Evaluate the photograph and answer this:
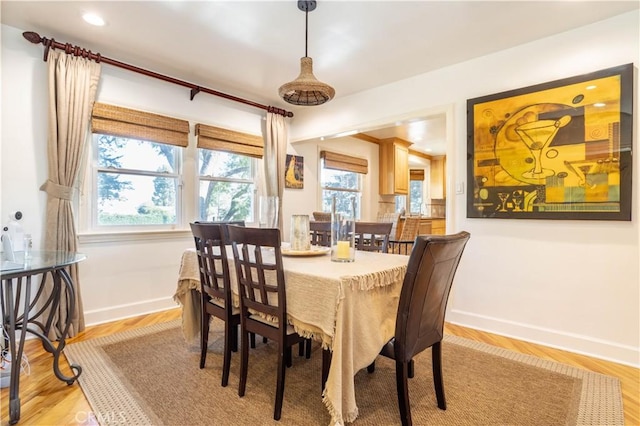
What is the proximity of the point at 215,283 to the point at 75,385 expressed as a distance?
99cm

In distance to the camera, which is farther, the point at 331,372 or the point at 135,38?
the point at 135,38

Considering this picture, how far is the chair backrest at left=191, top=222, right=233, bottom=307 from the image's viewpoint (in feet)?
6.09

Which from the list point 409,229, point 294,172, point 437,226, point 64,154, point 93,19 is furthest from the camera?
point 437,226

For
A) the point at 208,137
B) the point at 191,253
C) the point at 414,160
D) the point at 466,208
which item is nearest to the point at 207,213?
the point at 208,137

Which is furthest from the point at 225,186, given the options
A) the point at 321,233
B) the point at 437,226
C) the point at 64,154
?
the point at 437,226

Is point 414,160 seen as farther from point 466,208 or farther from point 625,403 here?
point 625,403

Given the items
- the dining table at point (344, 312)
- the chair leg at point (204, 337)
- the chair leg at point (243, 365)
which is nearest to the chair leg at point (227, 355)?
the chair leg at point (243, 365)

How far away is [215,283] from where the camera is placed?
1.99 meters

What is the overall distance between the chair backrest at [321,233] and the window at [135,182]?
1698 millimetres

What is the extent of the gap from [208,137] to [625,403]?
395cm

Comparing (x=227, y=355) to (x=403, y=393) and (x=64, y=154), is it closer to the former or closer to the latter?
(x=403, y=393)

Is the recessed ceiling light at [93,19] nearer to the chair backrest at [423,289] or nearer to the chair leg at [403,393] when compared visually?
the chair backrest at [423,289]

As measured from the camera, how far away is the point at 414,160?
24.4 ft

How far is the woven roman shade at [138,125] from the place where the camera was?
297 cm
